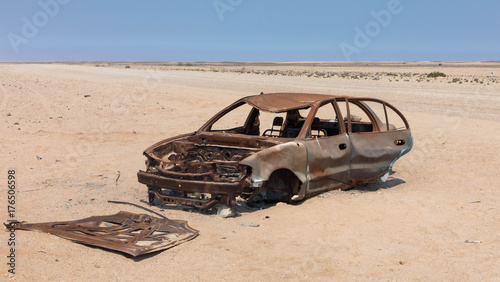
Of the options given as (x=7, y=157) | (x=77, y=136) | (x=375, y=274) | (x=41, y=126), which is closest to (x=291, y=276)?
(x=375, y=274)

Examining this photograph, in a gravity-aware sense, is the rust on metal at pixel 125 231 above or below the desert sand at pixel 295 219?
above

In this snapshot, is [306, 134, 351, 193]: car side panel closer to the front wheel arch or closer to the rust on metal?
the front wheel arch

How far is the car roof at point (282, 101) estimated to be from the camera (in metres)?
7.56

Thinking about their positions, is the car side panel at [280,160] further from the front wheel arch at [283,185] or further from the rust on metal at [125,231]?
the rust on metal at [125,231]

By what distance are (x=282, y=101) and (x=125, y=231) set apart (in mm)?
3317

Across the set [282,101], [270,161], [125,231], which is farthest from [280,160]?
[125,231]

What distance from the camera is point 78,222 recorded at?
20.3ft

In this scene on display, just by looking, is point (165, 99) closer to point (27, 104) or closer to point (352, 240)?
point (27, 104)

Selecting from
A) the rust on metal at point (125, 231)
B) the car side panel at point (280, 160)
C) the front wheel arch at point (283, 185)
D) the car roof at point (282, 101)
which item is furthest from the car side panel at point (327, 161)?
the rust on metal at point (125, 231)

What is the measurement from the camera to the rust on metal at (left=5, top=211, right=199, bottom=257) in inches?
212

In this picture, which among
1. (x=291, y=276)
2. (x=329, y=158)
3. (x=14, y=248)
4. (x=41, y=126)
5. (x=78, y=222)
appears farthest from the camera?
(x=41, y=126)

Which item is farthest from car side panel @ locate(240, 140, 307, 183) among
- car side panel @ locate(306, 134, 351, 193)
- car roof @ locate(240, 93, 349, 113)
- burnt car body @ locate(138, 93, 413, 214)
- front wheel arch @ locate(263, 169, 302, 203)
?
car roof @ locate(240, 93, 349, 113)

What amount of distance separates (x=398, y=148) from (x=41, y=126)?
11.8 meters

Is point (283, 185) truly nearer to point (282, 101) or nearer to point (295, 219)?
point (295, 219)
